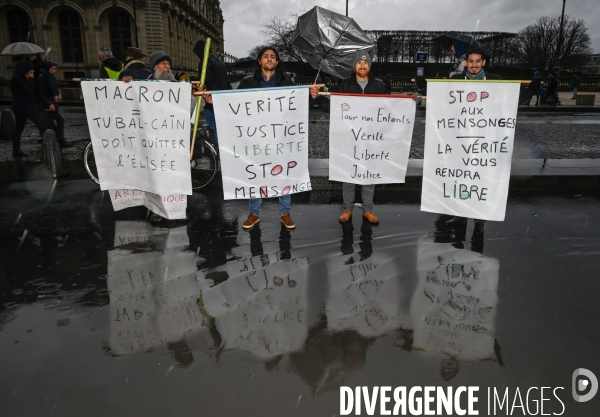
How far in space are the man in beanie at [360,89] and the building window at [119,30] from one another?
41354mm

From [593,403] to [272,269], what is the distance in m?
2.72

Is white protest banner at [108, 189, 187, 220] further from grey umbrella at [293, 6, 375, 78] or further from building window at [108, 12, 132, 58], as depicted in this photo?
building window at [108, 12, 132, 58]

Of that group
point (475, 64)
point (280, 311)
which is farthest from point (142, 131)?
point (475, 64)

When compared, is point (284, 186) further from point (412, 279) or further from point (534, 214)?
point (534, 214)

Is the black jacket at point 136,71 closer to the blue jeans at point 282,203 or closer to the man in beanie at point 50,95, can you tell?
the blue jeans at point 282,203

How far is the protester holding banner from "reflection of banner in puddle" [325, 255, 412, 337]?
4.03 ft

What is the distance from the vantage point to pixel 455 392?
9.66 feet

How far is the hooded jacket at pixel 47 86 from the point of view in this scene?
11023 millimetres

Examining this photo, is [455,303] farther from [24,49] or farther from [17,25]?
[17,25]

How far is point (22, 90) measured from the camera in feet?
32.5

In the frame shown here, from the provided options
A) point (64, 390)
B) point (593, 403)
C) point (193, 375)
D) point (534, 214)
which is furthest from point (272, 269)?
point (534, 214)

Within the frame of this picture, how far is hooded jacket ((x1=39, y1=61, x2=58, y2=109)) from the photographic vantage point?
36.2 feet

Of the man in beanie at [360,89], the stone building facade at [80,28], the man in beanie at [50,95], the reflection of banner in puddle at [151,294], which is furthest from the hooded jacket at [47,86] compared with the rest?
the stone building facade at [80,28]

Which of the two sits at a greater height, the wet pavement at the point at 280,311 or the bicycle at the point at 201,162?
the bicycle at the point at 201,162
